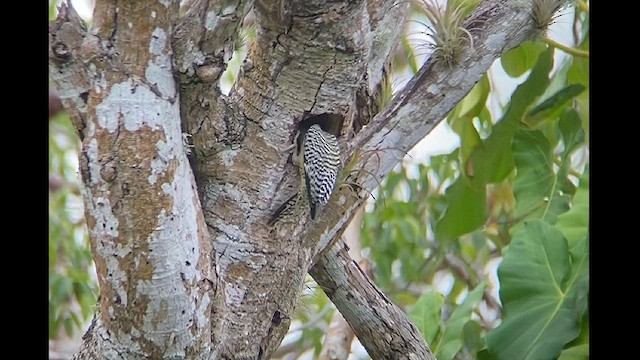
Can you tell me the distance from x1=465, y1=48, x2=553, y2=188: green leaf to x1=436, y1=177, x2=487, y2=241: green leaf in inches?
1.9

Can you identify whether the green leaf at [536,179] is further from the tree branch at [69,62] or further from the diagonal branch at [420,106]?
the tree branch at [69,62]

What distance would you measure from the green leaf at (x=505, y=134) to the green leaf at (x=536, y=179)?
3.9 inches

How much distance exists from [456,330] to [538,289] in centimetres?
27

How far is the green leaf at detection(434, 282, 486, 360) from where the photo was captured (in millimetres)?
1984

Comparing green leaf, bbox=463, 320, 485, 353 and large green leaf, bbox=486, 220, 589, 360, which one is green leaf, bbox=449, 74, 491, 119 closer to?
large green leaf, bbox=486, 220, 589, 360

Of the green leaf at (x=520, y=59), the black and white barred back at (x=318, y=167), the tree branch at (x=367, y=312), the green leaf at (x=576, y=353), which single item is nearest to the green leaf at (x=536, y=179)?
the green leaf at (x=520, y=59)

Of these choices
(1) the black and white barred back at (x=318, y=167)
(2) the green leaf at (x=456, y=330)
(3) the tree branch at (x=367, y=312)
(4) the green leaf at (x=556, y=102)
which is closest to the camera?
(1) the black and white barred back at (x=318, y=167)

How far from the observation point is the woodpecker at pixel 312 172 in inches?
53.1

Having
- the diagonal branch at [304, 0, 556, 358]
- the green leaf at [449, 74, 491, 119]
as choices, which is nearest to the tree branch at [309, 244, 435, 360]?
the diagonal branch at [304, 0, 556, 358]

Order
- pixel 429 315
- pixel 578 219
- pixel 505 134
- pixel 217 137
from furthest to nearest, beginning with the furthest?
pixel 505 134 → pixel 429 315 → pixel 578 219 → pixel 217 137

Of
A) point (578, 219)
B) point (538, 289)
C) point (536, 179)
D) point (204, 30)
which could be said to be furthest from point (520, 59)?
point (204, 30)

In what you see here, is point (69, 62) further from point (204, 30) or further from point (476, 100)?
point (476, 100)

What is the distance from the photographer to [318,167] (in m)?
1.34
